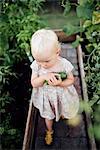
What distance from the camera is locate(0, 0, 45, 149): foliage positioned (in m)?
2.71

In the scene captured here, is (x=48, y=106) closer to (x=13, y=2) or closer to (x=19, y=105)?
(x=19, y=105)

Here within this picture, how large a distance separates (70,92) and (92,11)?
0.68m

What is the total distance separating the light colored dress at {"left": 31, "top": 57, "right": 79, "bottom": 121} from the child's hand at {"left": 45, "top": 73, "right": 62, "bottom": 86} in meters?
0.09

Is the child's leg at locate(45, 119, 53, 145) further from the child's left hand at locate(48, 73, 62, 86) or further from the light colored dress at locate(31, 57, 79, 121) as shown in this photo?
the child's left hand at locate(48, 73, 62, 86)

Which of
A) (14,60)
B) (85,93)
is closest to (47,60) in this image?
(85,93)

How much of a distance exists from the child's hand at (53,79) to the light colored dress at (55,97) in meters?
0.09

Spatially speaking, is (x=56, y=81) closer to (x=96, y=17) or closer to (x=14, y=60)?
(x=96, y=17)

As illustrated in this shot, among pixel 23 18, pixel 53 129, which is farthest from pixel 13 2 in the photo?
pixel 53 129

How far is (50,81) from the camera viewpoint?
2158 millimetres

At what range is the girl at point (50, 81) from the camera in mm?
2086

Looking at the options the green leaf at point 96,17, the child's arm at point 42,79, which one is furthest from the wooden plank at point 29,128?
the green leaf at point 96,17

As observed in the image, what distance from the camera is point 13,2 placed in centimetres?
281

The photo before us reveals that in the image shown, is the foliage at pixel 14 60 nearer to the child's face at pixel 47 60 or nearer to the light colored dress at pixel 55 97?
the light colored dress at pixel 55 97

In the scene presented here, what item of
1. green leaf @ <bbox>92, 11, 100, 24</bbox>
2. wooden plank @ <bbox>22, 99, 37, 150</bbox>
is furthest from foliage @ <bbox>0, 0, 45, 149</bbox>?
green leaf @ <bbox>92, 11, 100, 24</bbox>
